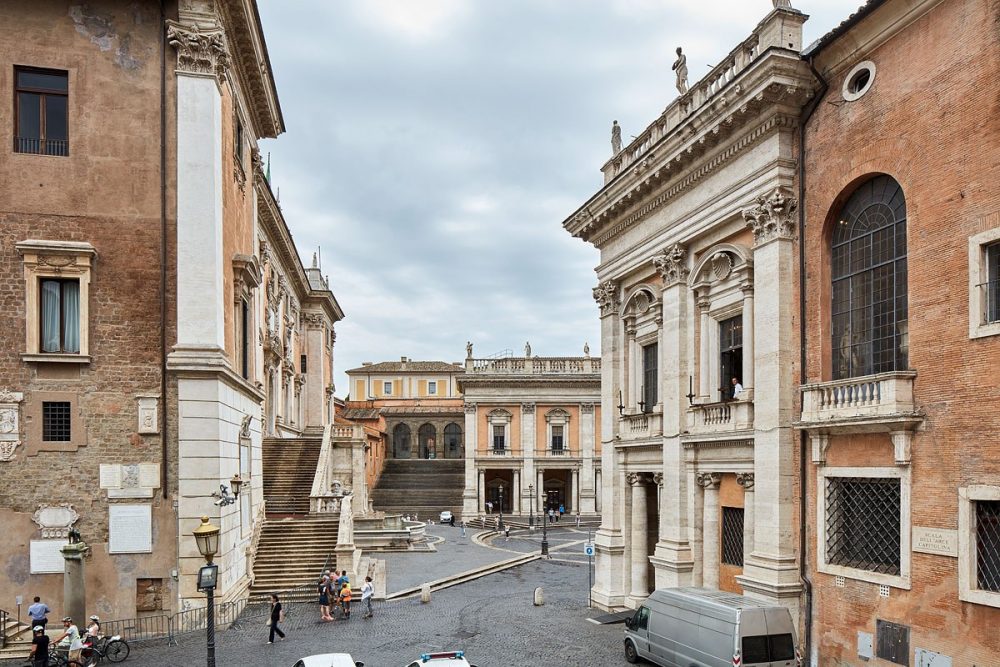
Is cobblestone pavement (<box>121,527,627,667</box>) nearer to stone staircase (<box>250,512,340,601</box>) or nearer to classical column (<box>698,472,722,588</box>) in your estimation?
stone staircase (<box>250,512,340,601</box>)

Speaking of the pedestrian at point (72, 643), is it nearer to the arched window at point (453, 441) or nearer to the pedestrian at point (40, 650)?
the pedestrian at point (40, 650)

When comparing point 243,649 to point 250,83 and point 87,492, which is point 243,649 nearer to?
point 87,492

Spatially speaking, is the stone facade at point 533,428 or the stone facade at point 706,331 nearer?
the stone facade at point 706,331

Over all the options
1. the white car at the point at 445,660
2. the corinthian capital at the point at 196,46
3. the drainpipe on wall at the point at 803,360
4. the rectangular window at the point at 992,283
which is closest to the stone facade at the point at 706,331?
the drainpipe on wall at the point at 803,360

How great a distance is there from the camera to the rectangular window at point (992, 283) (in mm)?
12117

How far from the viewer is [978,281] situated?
12250mm

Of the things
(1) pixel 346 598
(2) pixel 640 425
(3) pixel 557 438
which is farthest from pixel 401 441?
(2) pixel 640 425

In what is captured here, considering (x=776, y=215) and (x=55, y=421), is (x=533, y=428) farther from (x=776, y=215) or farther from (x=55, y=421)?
(x=776, y=215)

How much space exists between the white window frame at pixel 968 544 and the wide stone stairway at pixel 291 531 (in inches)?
Answer: 739

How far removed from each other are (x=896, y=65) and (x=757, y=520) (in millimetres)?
9735

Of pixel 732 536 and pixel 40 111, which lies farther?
pixel 40 111

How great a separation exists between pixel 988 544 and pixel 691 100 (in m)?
12.8

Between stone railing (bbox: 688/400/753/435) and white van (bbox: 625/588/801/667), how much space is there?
396 cm

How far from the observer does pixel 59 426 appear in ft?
62.9
